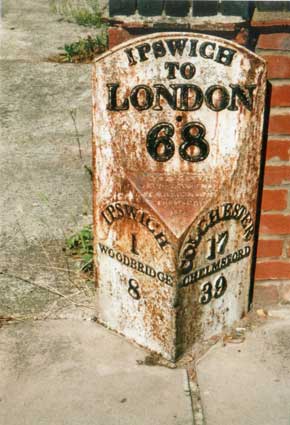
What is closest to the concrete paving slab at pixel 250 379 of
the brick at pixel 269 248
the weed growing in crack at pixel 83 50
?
the brick at pixel 269 248

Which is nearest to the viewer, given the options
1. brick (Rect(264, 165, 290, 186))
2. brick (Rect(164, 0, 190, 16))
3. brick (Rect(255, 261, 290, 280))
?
brick (Rect(164, 0, 190, 16))

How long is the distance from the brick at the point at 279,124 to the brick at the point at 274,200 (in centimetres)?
27

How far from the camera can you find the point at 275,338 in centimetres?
323

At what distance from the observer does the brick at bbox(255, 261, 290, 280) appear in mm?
3355

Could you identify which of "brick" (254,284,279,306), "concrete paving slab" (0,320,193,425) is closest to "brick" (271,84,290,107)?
"brick" (254,284,279,306)

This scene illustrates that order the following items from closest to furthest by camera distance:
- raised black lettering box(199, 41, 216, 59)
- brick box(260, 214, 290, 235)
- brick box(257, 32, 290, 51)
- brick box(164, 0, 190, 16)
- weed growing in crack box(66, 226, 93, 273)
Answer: raised black lettering box(199, 41, 216, 59), brick box(164, 0, 190, 16), brick box(257, 32, 290, 51), brick box(260, 214, 290, 235), weed growing in crack box(66, 226, 93, 273)

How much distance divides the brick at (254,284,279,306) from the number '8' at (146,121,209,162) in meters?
0.87

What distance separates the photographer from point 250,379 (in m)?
2.99

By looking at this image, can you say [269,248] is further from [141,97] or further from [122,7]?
[122,7]

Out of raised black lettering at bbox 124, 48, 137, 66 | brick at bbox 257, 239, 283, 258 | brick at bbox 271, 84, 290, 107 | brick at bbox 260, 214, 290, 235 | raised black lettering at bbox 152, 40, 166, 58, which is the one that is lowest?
brick at bbox 257, 239, 283, 258

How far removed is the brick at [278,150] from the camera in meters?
3.09

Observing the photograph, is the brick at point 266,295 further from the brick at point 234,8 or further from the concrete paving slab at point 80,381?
the brick at point 234,8

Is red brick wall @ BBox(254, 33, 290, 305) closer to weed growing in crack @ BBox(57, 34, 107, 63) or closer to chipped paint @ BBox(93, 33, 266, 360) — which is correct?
chipped paint @ BBox(93, 33, 266, 360)

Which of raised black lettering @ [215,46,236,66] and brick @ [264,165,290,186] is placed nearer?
raised black lettering @ [215,46,236,66]
